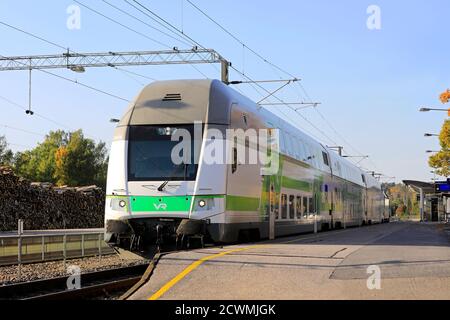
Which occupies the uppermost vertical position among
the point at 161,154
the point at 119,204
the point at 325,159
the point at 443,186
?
the point at 325,159

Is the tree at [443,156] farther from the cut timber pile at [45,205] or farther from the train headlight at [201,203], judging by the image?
the train headlight at [201,203]

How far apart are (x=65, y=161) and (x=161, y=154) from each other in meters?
70.2

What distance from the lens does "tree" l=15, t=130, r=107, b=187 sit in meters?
81.6

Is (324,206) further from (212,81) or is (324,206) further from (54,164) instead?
(54,164)

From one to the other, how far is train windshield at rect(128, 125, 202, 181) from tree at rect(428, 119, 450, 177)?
37.8 metres

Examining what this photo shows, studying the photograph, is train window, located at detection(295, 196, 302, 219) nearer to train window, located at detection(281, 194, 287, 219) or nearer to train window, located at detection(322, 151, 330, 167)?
train window, located at detection(281, 194, 287, 219)

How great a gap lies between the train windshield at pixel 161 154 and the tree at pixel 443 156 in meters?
37.8

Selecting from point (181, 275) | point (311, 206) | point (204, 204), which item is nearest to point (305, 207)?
point (311, 206)

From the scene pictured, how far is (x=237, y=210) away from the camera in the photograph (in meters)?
14.6

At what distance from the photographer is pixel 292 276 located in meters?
9.26

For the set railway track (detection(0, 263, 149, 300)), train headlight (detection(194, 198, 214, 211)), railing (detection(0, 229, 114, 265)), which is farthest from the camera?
railing (detection(0, 229, 114, 265))

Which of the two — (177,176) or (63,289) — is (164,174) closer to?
(177,176)

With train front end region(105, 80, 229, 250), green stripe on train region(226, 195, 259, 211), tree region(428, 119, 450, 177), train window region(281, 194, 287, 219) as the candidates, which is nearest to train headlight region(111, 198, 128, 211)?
train front end region(105, 80, 229, 250)
